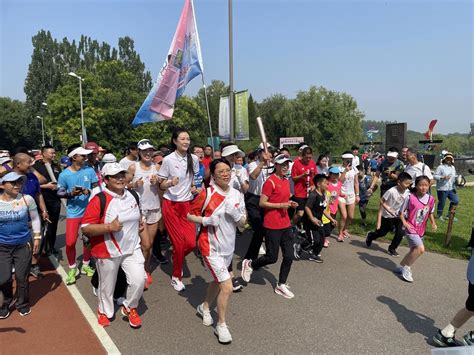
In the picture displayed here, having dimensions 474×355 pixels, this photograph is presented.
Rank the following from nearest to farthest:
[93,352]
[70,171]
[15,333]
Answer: [93,352], [15,333], [70,171]

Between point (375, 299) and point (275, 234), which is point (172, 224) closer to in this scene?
point (275, 234)

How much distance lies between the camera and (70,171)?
537cm

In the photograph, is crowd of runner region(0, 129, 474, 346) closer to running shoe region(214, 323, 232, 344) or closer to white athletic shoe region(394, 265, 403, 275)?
running shoe region(214, 323, 232, 344)

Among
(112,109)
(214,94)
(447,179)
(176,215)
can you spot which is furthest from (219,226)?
(214,94)

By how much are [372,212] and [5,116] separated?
60.2 meters

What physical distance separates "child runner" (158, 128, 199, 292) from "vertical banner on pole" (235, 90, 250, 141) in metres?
6.39

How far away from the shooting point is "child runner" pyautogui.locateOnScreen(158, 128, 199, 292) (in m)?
4.86

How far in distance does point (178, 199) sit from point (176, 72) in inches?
161

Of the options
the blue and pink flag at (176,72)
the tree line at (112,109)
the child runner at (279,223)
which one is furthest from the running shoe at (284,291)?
the tree line at (112,109)

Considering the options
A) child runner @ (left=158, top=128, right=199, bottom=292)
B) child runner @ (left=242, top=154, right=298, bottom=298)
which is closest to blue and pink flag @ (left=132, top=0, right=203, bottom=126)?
child runner @ (left=158, top=128, right=199, bottom=292)

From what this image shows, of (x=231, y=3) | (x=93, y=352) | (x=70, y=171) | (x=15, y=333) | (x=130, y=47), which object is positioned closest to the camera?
(x=93, y=352)

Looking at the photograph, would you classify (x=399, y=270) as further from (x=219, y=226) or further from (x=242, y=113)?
(x=242, y=113)

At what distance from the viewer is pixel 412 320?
401cm

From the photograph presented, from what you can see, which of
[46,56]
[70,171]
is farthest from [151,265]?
[46,56]
